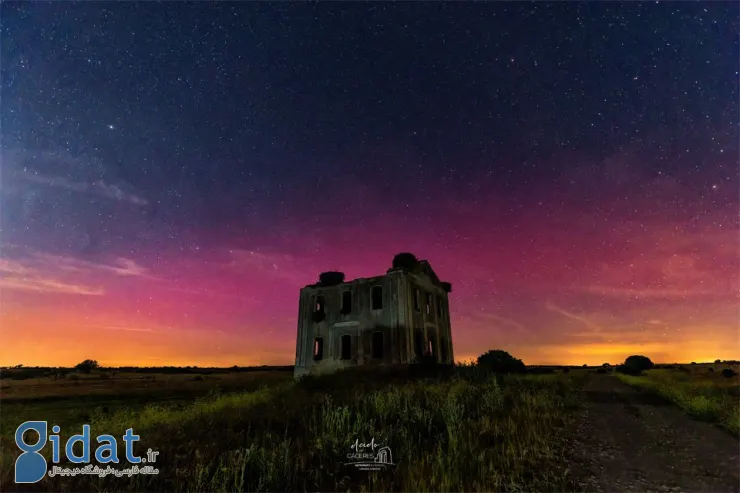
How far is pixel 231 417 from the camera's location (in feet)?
29.0

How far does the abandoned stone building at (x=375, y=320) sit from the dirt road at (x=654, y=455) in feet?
50.8

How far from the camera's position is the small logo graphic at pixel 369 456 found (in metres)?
5.39

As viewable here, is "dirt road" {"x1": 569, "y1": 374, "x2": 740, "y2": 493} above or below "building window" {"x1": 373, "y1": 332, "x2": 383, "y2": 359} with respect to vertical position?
below

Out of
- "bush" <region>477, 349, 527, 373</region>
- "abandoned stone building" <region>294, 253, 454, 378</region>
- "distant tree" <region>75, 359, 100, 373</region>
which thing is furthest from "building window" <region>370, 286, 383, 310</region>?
"distant tree" <region>75, 359, 100, 373</region>

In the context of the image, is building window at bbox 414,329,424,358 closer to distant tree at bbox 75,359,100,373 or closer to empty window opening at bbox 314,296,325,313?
empty window opening at bbox 314,296,325,313

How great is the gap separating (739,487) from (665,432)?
3797 millimetres

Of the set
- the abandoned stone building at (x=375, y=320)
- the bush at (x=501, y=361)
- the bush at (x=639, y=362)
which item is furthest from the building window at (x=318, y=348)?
the bush at (x=639, y=362)

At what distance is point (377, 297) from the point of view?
26.7m

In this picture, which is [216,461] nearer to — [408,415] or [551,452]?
[408,415]

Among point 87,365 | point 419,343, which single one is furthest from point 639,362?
point 87,365

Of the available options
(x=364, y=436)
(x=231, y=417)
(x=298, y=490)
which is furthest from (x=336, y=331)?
(x=298, y=490)

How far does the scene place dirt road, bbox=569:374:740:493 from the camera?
4.71 meters

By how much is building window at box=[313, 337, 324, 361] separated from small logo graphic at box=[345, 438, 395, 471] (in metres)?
22.7

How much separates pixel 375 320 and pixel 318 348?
604 centimetres
